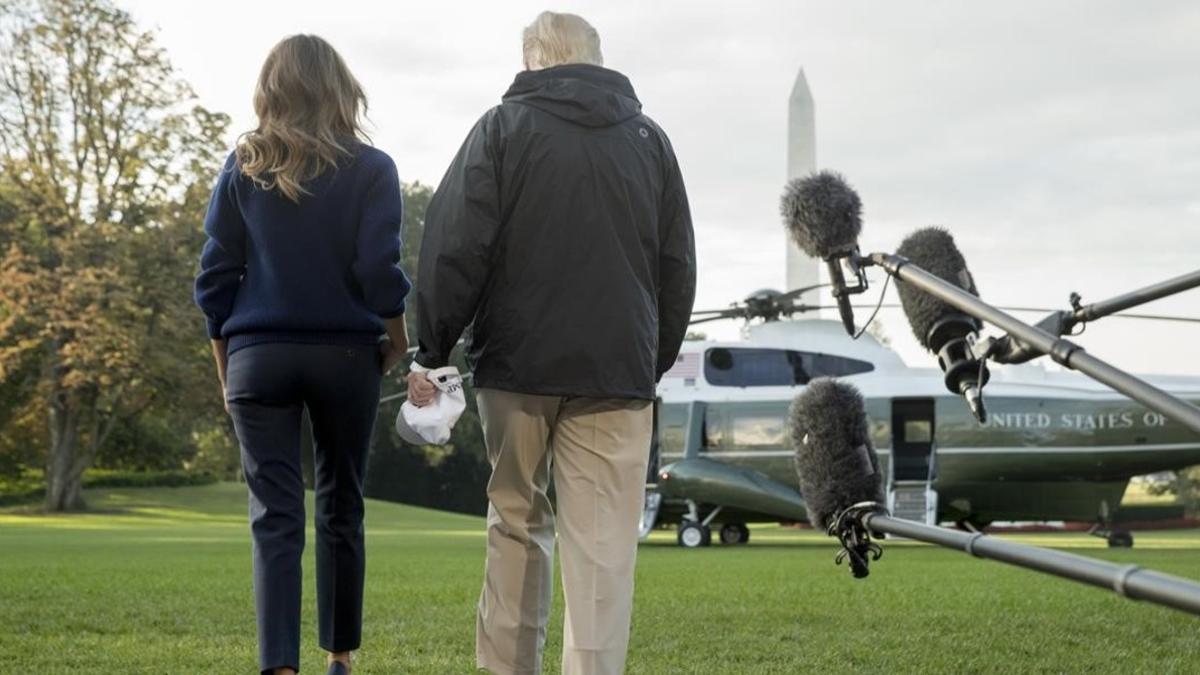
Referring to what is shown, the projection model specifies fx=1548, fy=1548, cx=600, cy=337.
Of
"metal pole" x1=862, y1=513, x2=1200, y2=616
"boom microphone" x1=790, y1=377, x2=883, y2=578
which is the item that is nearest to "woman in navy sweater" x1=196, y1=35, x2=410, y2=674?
"boom microphone" x1=790, y1=377, x2=883, y2=578

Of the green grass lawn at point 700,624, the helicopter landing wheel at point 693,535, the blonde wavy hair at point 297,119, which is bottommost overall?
the helicopter landing wheel at point 693,535

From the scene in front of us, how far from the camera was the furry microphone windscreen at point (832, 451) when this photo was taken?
2.17 m

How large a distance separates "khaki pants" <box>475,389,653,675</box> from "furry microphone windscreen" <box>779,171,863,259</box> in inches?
49.0

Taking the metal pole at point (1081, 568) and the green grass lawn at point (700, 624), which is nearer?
the metal pole at point (1081, 568)

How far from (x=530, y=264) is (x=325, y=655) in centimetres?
213

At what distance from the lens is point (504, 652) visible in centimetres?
368

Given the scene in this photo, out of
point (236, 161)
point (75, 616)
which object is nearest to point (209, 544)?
point (75, 616)

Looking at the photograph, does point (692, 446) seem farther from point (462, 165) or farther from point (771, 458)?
point (462, 165)

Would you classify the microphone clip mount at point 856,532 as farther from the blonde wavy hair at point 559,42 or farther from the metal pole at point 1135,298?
the blonde wavy hair at point 559,42

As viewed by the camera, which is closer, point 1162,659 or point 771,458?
point 1162,659

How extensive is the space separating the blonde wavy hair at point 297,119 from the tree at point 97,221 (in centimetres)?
2920

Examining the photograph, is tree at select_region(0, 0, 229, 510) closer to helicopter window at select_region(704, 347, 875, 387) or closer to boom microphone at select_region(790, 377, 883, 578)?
helicopter window at select_region(704, 347, 875, 387)

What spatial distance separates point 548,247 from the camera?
3564 mm

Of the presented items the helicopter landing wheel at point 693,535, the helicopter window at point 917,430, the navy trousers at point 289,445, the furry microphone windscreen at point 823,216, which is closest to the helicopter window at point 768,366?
the helicopter window at point 917,430
